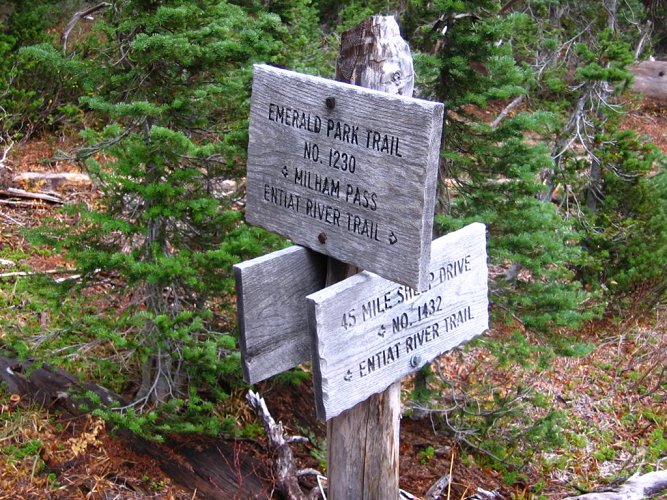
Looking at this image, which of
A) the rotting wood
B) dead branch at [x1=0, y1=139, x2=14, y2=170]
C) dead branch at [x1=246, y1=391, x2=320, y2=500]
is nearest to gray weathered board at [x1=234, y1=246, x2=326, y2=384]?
dead branch at [x1=246, y1=391, x2=320, y2=500]

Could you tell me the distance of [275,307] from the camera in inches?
117

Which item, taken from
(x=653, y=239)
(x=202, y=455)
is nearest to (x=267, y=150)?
(x=202, y=455)

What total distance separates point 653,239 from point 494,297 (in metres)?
4.05

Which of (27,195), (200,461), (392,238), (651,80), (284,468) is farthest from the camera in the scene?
(651,80)

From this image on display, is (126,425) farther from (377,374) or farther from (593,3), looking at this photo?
(593,3)

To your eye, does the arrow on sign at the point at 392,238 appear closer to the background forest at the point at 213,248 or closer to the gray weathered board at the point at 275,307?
the gray weathered board at the point at 275,307

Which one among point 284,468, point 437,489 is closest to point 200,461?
point 284,468

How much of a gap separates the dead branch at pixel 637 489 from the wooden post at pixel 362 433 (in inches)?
79.3

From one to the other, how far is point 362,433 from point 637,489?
2633mm

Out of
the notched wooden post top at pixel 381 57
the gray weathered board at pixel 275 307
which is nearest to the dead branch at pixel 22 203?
the gray weathered board at pixel 275 307

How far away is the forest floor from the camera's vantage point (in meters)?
4.86

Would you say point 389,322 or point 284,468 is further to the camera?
point 284,468

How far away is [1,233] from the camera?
7926 millimetres

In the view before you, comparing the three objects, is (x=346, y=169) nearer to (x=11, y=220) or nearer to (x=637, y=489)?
(x=637, y=489)
